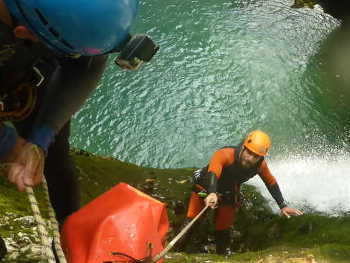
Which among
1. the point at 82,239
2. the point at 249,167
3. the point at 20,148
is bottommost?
the point at 249,167

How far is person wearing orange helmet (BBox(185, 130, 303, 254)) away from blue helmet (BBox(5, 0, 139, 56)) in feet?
12.2

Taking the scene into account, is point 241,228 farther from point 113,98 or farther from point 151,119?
point 113,98

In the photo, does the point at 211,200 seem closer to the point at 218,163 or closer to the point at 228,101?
the point at 218,163

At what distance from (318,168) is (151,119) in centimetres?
610

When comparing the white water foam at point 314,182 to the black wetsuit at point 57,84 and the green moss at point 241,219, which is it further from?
the black wetsuit at point 57,84

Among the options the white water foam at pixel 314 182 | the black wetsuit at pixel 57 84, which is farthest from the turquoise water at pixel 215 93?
the black wetsuit at pixel 57 84

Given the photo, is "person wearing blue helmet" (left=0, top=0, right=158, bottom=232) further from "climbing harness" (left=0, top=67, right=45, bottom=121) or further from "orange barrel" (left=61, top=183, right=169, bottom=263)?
"orange barrel" (left=61, top=183, right=169, bottom=263)

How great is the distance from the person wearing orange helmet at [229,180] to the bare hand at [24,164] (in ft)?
11.6

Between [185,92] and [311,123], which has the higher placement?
[185,92]

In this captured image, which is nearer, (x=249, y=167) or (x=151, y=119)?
(x=249, y=167)

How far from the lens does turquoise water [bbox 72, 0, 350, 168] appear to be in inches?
543

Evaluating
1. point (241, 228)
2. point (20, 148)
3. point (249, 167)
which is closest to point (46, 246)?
point (20, 148)

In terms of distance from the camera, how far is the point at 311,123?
14.5m

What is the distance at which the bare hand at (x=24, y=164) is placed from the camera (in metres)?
2.05
